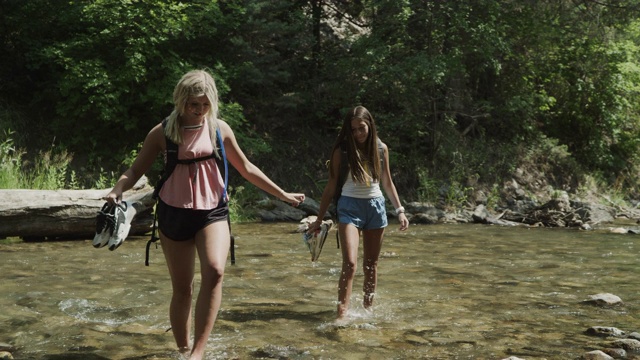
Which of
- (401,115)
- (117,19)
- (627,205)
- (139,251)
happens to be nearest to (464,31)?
(401,115)

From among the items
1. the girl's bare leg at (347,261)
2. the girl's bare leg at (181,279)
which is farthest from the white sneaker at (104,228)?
the girl's bare leg at (347,261)

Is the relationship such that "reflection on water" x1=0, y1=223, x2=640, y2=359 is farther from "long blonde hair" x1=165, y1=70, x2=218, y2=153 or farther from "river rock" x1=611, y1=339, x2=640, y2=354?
"long blonde hair" x1=165, y1=70, x2=218, y2=153

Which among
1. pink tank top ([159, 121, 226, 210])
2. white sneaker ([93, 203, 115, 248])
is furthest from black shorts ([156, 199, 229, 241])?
white sneaker ([93, 203, 115, 248])

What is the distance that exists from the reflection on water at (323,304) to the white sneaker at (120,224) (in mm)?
1050

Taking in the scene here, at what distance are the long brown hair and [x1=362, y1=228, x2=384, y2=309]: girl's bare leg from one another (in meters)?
0.50

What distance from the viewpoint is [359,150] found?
21.2ft

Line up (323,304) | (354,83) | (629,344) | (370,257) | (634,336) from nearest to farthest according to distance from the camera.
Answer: (629,344), (634,336), (370,257), (323,304), (354,83)

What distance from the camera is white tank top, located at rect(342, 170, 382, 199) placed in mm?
6473

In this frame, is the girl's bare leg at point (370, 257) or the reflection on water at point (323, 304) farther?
the girl's bare leg at point (370, 257)

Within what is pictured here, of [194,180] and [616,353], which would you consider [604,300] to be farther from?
[194,180]

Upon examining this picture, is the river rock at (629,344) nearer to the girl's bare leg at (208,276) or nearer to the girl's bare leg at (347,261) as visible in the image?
the girl's bare leg at (347,261)

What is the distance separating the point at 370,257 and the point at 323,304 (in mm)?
1015

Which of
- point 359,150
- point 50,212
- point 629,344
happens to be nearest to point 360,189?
point 359,150

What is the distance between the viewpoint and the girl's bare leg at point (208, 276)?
4.56m
